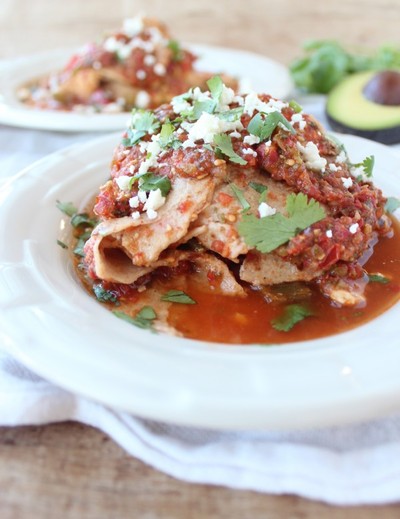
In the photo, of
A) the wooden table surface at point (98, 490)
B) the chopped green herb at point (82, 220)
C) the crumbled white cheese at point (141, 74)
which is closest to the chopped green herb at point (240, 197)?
the chopped green herb at point (82, 220)

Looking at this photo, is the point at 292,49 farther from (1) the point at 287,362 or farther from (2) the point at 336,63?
(1) the point at 287,362

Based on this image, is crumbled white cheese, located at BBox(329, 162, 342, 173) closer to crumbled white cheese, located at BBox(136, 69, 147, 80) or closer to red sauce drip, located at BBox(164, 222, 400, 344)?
red sauce drip, located at BBox(164, 222, 400, 344)

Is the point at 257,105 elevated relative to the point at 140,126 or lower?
elevated

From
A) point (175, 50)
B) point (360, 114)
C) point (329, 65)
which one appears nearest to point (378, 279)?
point (360, 114)

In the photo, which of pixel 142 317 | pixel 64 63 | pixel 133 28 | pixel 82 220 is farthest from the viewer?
pixel 64 63

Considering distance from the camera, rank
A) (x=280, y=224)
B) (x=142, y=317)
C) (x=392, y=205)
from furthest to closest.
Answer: (x=392, y=205) < (x=280, y=224) < (x=142, y=317)

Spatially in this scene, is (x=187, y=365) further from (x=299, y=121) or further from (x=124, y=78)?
(x=124, y=78)
